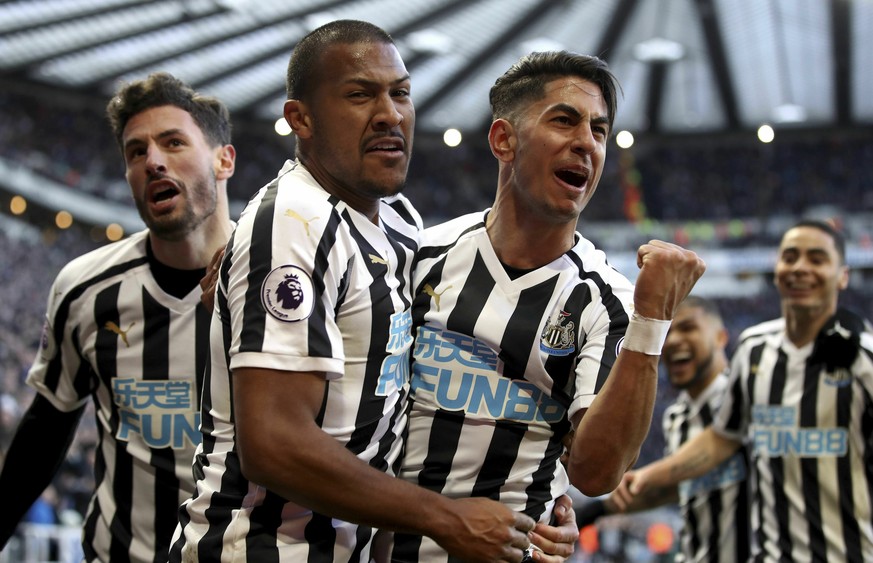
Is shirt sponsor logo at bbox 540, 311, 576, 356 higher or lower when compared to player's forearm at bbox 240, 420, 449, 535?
higher

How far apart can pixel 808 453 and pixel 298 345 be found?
3.14m

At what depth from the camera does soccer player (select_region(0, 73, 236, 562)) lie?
9.90ft

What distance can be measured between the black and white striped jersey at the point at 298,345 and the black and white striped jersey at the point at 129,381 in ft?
2.17

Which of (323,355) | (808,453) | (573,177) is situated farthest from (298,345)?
(808,453)

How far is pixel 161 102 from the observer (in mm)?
3154

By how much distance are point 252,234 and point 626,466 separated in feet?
3.52

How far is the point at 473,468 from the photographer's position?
2596mm

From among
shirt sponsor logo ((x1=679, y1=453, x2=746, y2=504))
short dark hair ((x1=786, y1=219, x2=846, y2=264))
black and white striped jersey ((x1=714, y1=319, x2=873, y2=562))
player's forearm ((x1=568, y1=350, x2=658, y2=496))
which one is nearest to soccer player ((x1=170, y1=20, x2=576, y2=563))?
player's forearm ((x1=568, y1=350, x2=658, y2=496))

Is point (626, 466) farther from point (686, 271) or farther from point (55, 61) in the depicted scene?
point (55, 61)

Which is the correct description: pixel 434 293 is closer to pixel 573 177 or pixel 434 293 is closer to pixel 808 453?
pixel 573 177

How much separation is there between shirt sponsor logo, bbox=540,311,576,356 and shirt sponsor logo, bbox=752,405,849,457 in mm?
2324

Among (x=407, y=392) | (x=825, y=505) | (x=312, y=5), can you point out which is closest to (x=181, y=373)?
(x=407, y=392)

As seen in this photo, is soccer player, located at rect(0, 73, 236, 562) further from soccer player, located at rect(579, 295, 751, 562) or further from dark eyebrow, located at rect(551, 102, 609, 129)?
soccer player, located at rect(579, 295, 751, 562)

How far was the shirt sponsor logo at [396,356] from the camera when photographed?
235 cm
